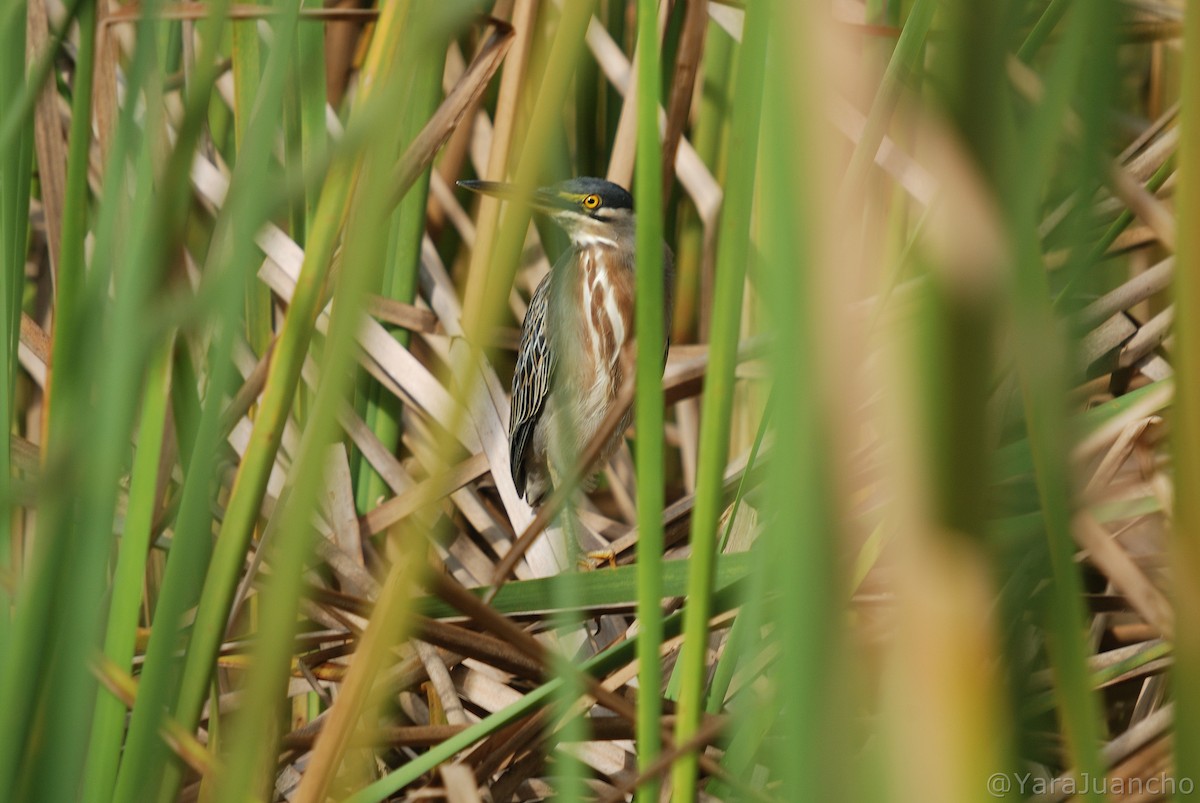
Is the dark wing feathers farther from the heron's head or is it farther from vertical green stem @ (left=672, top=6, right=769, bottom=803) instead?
vertical green stem @ (left=672, top=6, right=769, bottom=803)

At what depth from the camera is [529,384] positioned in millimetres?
2771

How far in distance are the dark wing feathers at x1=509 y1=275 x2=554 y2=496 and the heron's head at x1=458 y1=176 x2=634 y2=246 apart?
0.19 m

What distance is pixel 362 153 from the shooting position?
821mm

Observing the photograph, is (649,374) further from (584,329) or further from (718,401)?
(584,329)

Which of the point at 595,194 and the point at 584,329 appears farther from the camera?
the point at 584,329

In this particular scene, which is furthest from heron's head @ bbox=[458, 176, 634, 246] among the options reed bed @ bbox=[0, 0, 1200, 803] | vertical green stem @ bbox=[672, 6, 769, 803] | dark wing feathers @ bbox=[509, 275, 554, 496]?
vertical green stem @ bbox=[672, 6, 769, 803]

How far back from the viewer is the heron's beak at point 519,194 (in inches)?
29.2

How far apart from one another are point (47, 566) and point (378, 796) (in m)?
0.38

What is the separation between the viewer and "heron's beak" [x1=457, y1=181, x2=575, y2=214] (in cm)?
74

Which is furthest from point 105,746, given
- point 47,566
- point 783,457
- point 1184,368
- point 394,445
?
point 394,445

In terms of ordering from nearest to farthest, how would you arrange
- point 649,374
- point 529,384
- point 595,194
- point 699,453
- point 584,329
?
point 649,374 < point 699,453 < point 595,194 < point 529,384 < point 584,329

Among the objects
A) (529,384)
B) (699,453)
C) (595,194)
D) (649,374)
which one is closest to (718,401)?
(649,374)

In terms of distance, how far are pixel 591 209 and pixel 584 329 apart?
427 mm

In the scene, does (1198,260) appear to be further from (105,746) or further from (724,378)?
(105,746)
